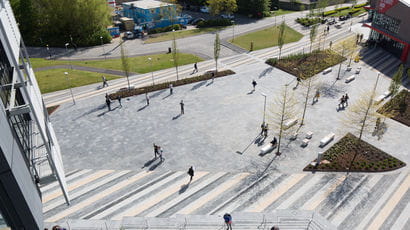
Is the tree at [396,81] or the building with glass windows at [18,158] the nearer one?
the building with glass windows at [18,158]

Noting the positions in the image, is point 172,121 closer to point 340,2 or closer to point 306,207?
point 306,207

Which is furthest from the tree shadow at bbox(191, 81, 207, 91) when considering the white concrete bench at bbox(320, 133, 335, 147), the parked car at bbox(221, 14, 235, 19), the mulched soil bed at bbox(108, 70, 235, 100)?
the parked car at bbox(221, 14, 235, 19)

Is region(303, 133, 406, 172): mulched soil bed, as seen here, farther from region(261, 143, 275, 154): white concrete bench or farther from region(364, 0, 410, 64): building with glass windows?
region(364, 0, 410, 64): building with glass windows

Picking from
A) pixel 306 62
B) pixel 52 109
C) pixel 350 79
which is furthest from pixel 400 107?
pixel 52 109

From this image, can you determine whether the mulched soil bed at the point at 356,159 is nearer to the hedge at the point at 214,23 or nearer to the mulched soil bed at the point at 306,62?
the mulched soil bed at the point at 306,62

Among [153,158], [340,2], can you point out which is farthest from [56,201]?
[340,2]

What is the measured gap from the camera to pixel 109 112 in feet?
122

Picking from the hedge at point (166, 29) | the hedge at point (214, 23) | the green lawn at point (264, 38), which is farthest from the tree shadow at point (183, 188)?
the hedge at point (214, 23)

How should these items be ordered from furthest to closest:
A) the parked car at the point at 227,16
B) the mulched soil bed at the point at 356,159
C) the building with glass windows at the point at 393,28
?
the parked car at the point at 227,16 < the building with glass windows at the point at 393,28 < the mulched soil bed at the point at 356,159

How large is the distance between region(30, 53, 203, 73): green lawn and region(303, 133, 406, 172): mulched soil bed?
1188 inches

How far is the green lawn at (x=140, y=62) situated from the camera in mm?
50469

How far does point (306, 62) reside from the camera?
4969 cm

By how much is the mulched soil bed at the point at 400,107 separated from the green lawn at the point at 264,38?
2648 cm

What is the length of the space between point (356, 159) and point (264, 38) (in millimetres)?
40950
